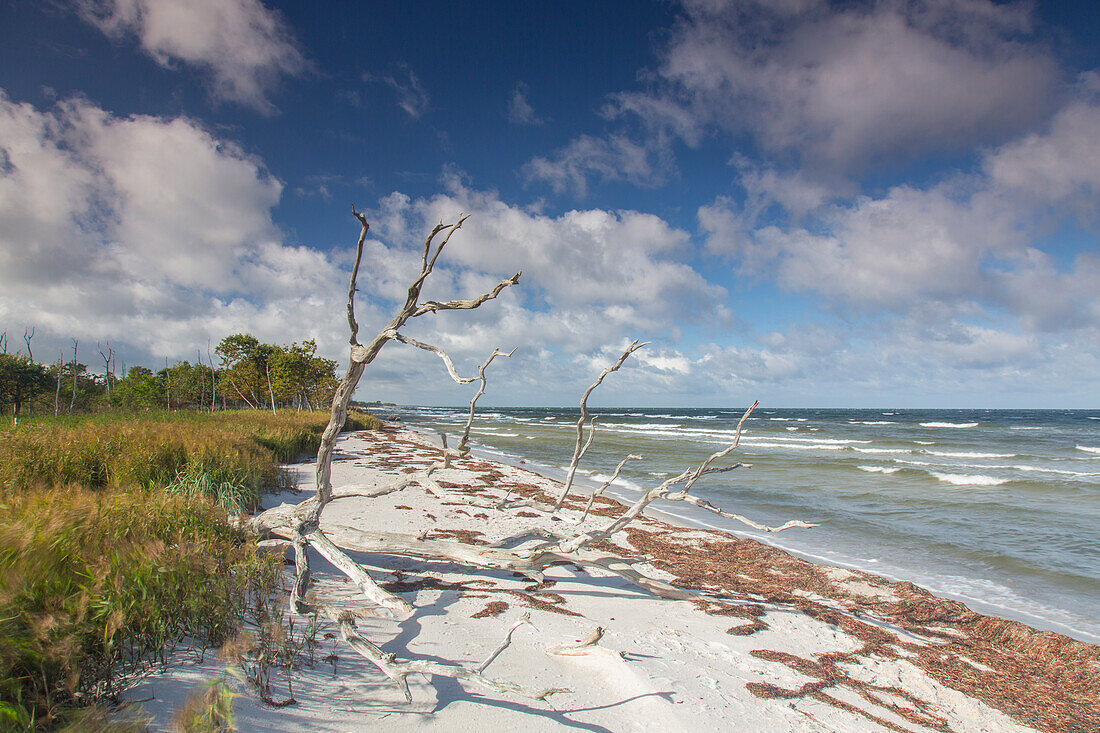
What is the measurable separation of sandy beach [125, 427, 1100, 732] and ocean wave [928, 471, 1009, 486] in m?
14.3

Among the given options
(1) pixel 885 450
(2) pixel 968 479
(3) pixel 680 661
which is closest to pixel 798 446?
(1) pixel 885 450

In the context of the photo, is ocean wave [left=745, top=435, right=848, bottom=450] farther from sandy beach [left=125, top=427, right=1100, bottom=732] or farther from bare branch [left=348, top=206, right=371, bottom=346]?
bare branch [left=348, top=206, right=371, bottom=346]

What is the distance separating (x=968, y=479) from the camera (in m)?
17.9

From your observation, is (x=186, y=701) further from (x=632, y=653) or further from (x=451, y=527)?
(x=451, y=527)

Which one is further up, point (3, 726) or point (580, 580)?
point (3, 726)

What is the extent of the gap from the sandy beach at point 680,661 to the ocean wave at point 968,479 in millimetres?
14290

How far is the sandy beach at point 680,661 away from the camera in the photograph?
2.85 m

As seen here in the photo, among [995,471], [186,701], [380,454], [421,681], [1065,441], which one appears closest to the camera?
[186,701]

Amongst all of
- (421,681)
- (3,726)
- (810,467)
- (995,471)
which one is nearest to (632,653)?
(421,681)

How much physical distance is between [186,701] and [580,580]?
4.29m

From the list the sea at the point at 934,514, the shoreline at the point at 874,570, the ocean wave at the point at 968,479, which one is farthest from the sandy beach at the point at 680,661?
the ocean wave at the point at 968,479

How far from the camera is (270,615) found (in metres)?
3.55

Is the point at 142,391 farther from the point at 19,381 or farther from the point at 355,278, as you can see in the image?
the point at 355,278

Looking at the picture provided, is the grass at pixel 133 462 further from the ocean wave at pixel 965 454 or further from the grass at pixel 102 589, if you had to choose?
the ocean wave at pixel 965 454
